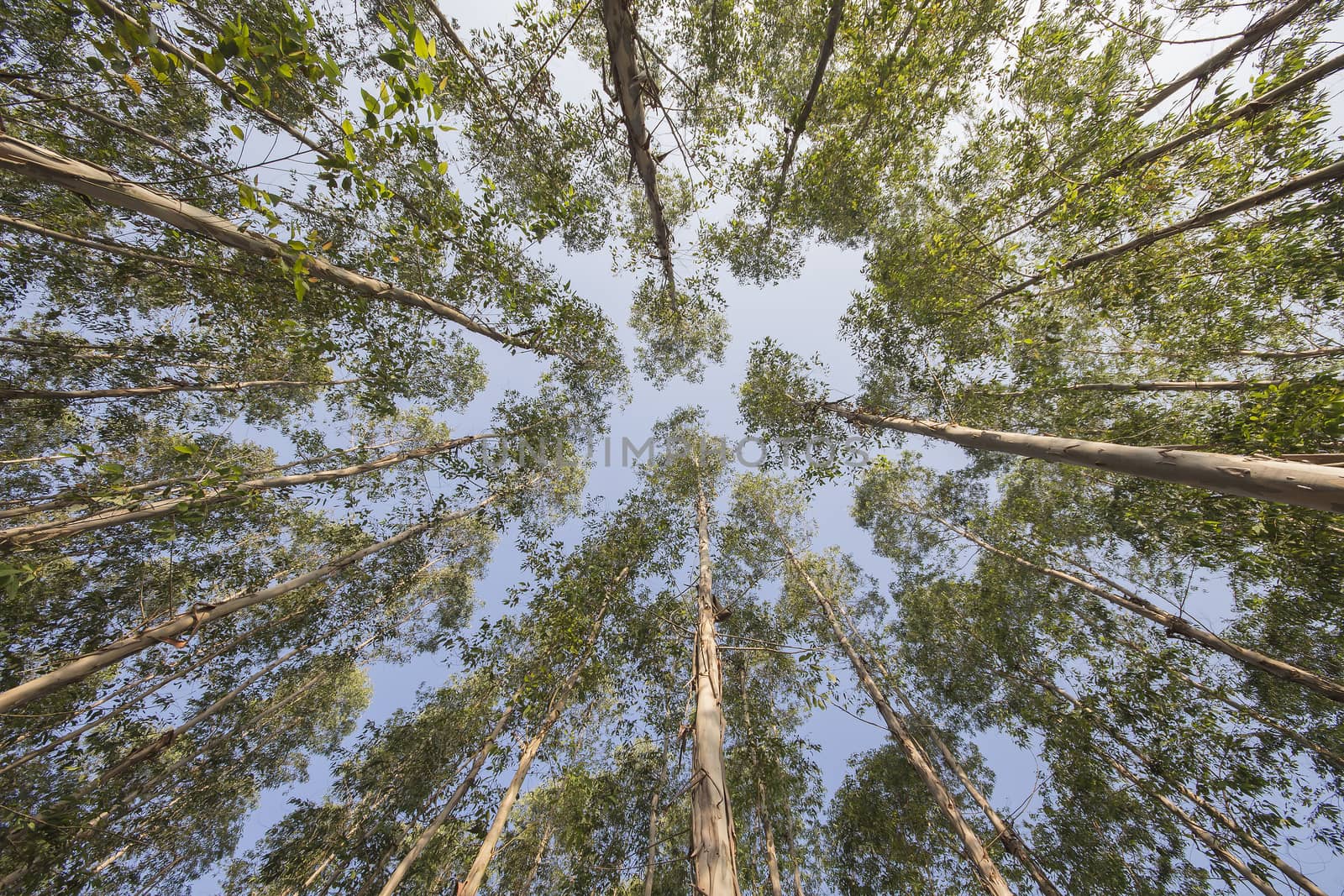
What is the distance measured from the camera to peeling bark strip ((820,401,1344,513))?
2123mm

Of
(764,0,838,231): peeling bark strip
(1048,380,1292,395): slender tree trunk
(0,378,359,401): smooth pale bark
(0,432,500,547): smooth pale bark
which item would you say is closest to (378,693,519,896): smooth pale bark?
(0,432,500,547): smooth pale bark

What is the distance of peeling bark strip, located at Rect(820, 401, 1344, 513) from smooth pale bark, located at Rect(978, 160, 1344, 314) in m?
2.96

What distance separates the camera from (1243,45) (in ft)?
17.8

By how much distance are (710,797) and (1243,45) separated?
11583mm

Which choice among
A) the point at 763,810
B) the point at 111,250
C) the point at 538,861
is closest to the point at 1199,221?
the point at 763,810

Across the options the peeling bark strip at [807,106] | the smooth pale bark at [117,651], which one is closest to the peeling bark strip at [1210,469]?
the peeling bark strip at [807,106]

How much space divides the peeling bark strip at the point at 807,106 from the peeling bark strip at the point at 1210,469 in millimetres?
5841

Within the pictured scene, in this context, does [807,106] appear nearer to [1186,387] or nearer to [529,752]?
[1186,387]

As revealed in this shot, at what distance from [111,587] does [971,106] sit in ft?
59.3

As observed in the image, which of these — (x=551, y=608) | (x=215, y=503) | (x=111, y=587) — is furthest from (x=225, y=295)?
(x=111, y=587)

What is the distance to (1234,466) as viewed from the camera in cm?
245

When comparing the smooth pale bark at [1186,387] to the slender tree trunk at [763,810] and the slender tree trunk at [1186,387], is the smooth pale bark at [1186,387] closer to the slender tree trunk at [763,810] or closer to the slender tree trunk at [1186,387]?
the slender tree trunk at [1186,387]

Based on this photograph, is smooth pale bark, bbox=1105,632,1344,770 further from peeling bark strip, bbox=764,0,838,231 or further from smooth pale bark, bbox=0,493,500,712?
smooth pale bark, bbox=0,493,500,712

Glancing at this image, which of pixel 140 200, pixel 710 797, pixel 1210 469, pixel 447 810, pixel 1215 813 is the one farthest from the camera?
pixel 447 810
